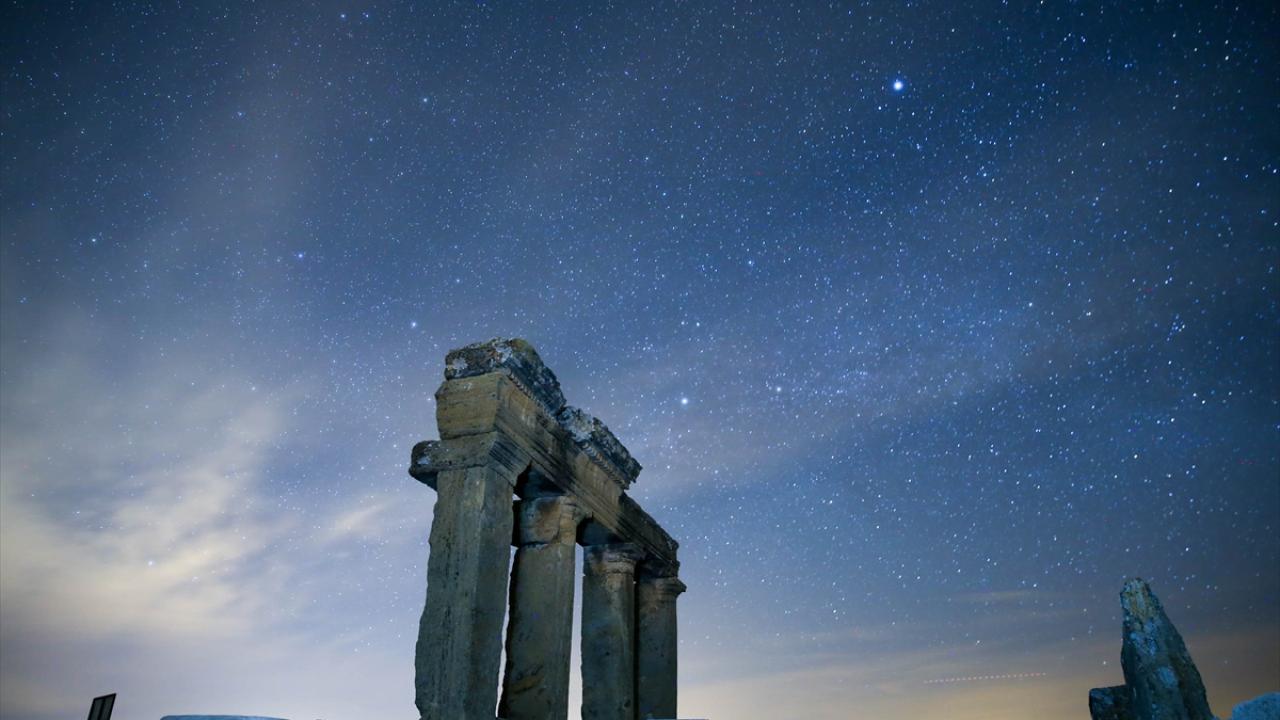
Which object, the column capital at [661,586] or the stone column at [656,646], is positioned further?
the column capital at [661,586]

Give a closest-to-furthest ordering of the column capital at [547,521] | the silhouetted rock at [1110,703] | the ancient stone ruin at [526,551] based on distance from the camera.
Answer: the silhouetted rock at [1110,703] → the ancient stone ruin at [526,551] → the column capital at [547,521]

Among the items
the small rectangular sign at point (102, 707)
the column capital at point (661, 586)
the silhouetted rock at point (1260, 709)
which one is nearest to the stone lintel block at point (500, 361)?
the small rectangular sign at point (102, 707)

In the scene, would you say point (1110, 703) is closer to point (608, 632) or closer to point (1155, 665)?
point (1155, 665)

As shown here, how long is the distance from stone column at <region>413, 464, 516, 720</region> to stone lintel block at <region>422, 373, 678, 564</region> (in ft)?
0.78

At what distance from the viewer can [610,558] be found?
40.2 feet

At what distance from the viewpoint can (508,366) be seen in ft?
28.7

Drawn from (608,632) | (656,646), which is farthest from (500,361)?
(656,646)

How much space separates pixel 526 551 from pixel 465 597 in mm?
2601

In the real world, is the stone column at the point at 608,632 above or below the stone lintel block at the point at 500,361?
below

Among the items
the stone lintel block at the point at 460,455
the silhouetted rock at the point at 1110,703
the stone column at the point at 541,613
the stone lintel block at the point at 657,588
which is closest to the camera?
the silhouetted rock at the point at 1110,703

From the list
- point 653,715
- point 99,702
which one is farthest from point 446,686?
point 653,715

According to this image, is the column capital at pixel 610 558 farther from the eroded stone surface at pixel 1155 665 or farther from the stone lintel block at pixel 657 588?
the eroded stone surface at pixel 1155 665

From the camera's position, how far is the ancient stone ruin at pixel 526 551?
7.63 metres

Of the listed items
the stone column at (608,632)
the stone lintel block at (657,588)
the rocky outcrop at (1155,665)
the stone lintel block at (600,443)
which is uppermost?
the stone lintel block at (600,443)
